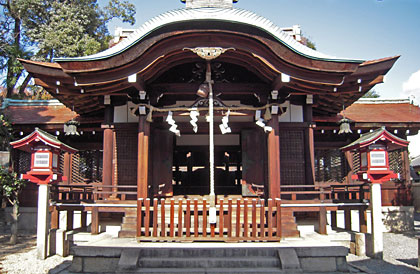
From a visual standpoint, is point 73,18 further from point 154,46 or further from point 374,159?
point 374,159

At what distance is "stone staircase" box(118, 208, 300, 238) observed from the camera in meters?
7.77

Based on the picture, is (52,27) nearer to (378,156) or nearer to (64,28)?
(64,28)

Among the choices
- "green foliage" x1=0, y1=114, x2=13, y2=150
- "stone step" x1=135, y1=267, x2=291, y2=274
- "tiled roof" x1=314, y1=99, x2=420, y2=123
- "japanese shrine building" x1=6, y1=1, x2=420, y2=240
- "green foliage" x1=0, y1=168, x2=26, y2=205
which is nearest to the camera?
"stone step" x1=135, y1=267, x2=291, y2=274

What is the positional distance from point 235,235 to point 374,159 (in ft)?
11.8

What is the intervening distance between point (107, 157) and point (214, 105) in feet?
10.9

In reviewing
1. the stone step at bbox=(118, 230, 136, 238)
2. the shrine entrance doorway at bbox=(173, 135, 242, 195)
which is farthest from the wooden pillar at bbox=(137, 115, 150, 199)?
the shrine entrance doorway at bbox=(173, 135, 242, 195)

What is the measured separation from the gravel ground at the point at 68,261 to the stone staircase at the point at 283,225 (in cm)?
129

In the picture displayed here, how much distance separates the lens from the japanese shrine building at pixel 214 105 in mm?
7637

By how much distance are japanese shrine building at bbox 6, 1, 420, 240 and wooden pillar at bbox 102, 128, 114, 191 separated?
3 cm

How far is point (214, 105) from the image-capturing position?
8734 mm

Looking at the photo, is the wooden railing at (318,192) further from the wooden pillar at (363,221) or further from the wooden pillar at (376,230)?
the wooden pillar at (376,230)

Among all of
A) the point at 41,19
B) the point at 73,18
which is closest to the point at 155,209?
the point at 73,18

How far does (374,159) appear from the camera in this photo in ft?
25.5

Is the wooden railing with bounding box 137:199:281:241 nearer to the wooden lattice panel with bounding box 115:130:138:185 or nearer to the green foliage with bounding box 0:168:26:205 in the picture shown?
the wooden lattice panel with bounding box 115:130:138:185
